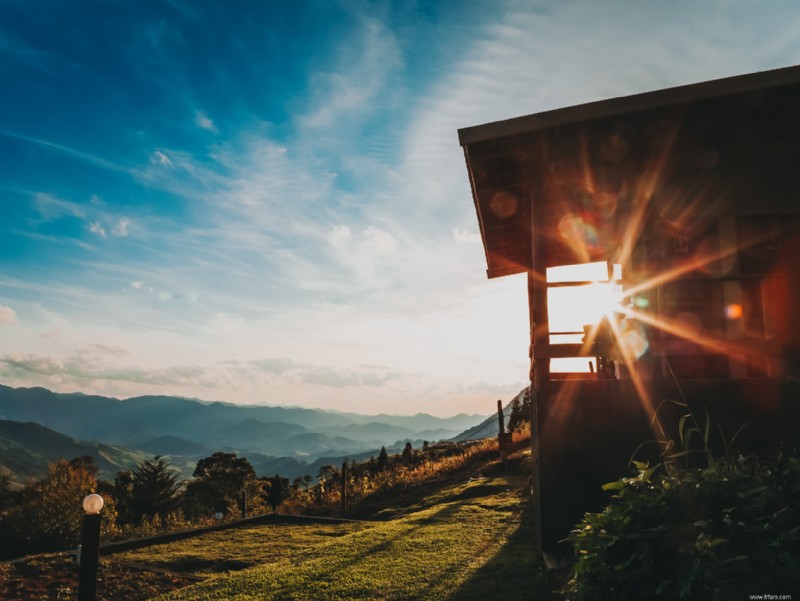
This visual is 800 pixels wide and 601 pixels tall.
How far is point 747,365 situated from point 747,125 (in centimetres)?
414

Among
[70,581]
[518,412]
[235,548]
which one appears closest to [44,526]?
[235,548]

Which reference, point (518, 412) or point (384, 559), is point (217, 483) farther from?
point (384, 559)

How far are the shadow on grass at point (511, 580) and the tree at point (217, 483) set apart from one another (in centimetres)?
4964

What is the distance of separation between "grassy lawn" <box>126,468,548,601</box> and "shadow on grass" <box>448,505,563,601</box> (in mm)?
15

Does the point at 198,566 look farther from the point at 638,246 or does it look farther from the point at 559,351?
the point at 638,246

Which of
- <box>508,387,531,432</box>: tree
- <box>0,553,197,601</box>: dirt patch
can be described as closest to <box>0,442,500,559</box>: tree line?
<box>508,387,531,432</box>: tree

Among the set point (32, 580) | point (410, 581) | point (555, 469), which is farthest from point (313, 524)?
point (555, 469)

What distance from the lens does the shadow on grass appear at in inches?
253

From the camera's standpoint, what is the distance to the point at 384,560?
9258 millimetres

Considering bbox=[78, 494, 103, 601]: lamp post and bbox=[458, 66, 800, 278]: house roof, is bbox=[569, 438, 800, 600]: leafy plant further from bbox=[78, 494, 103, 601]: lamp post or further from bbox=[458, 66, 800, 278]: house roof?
bbox=[78, 494, 103, 601]: lamp post

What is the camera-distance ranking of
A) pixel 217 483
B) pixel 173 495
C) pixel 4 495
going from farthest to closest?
pixel 4 495 < pixel 173 495 < pixel 217 483

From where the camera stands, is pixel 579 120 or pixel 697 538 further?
pixel 579 120

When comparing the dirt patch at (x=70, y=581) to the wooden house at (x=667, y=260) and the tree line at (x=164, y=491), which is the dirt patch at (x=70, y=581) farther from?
the tree line at (x=164, y=491)

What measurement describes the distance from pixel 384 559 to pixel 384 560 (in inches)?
3.2
